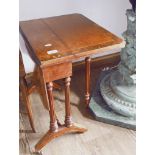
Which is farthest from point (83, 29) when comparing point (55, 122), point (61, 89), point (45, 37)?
point (61, 89)

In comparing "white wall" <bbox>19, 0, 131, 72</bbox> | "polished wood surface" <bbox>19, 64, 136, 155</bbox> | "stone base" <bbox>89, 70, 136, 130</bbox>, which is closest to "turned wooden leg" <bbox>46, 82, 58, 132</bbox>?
"polished wood surface" <bbox>19, 64, 136, 155</bbox>

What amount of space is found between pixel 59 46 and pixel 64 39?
9 cm

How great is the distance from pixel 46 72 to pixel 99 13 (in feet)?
3.10

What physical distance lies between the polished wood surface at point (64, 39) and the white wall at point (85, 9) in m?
0.24

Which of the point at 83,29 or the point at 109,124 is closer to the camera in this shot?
the point at 83,29

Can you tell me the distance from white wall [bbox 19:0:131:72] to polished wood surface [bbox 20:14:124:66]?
243mm

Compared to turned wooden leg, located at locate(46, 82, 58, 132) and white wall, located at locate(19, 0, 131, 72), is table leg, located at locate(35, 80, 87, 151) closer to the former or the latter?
turned wooden leg, located at locate(46, 82, 58, 132)

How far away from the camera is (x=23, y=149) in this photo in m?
1.39

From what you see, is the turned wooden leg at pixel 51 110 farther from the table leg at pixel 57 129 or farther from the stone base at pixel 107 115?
the stone base at pixel 107 115

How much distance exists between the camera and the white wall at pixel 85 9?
1.66 meters

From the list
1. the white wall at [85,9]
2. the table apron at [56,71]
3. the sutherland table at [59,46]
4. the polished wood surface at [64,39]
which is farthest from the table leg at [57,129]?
the white wall at [85,9]

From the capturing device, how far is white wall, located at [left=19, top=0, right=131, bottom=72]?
5.45 feet
